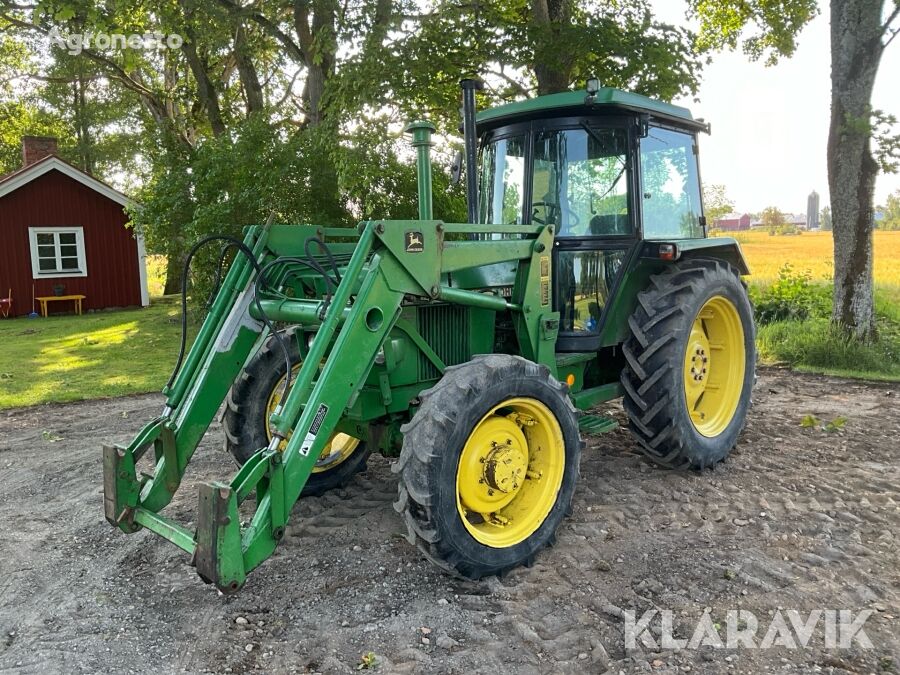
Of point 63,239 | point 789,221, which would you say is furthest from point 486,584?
point 789,221

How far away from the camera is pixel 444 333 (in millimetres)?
4102

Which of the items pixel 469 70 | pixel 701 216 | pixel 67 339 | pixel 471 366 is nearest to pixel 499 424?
pixel 471 366

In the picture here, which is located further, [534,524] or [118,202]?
[118,202]

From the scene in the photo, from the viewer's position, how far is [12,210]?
16797 millimetres

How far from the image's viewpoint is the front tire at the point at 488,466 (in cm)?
313

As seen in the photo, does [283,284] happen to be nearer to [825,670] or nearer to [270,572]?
[270,572]

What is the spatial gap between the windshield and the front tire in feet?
4.49

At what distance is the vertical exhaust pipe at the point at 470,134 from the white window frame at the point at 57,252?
16.0 m

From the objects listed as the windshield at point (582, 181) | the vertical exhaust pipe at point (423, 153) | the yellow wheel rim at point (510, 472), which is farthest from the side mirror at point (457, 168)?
the yellow wheel rim at point (510, 472)

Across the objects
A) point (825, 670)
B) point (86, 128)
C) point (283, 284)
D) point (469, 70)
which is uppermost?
point (86, 128)

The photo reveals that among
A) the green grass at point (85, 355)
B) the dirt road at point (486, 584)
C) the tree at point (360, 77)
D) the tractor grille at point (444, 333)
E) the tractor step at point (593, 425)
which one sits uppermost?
the tree at point (360, 77)

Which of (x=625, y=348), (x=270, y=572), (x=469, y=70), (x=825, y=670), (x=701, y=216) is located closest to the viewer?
(x=825, y=670)

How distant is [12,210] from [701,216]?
16.9 meters

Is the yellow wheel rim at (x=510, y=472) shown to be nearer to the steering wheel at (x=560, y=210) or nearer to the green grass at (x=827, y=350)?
the steering wheel at (x=560, y=210)
